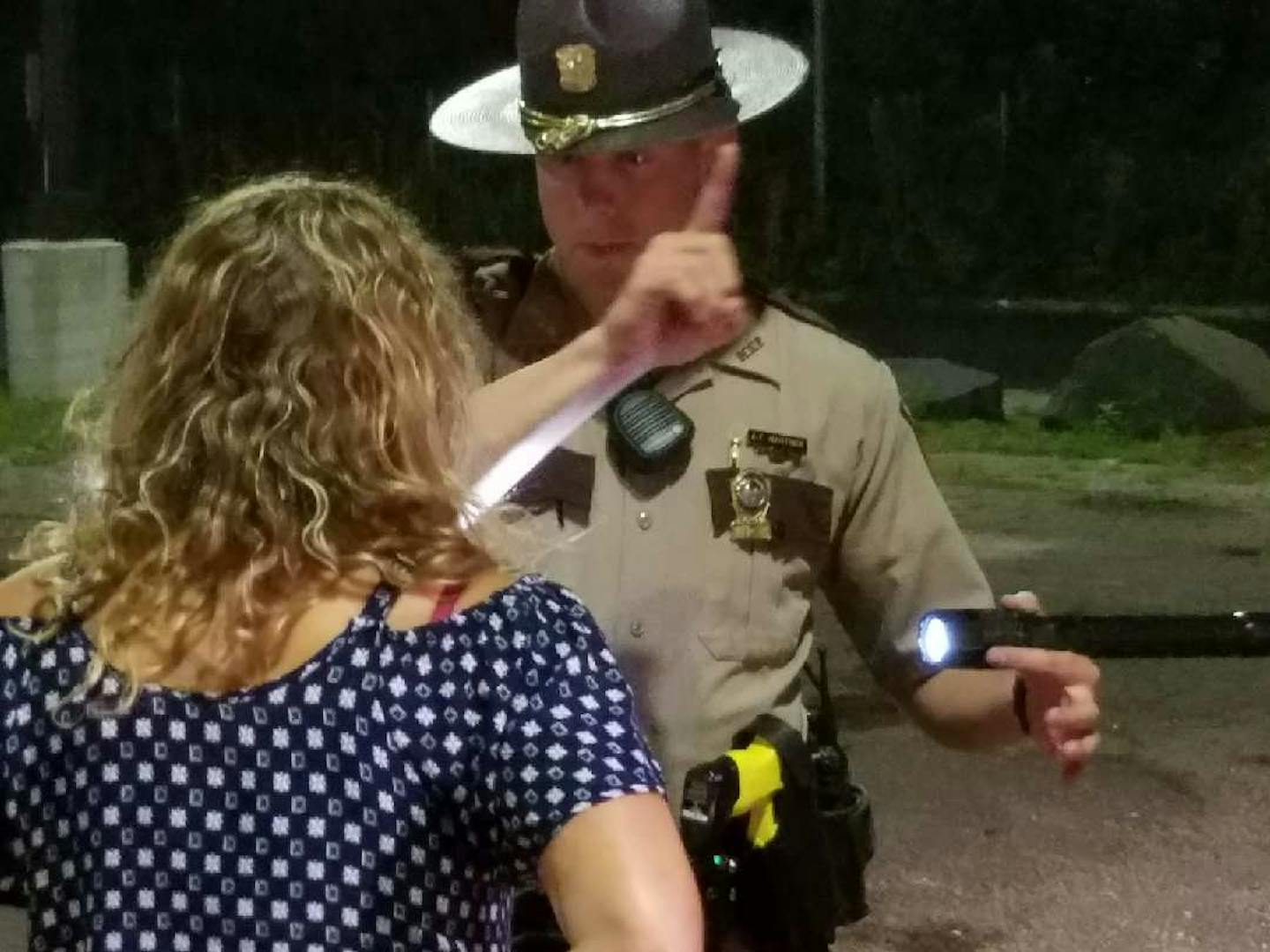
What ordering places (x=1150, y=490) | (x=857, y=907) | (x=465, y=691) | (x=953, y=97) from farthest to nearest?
(x=953, y=97) < (x=1150, y=490) < (x=857, y=907) < (x=465, y=691)

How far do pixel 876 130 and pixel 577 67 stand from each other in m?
18.7

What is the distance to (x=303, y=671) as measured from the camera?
1447mm

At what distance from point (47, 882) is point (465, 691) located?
1.23 feet

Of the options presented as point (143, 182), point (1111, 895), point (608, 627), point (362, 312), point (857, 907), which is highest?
point (362, 312)

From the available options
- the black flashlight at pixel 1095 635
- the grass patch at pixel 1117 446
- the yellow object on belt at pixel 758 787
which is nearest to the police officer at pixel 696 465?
the yellow object on belt at pixel 758 787

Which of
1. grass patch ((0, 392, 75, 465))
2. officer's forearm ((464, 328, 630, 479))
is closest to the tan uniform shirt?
officer's forearm ((464, 328, 630, 479))

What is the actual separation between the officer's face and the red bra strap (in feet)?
2.45

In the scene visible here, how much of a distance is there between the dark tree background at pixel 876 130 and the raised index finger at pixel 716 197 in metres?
15.4

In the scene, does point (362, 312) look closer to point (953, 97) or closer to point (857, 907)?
point (857, 907)

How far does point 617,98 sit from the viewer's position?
2.15m

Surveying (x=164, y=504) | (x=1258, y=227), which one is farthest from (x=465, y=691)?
(x=1258, y=227)

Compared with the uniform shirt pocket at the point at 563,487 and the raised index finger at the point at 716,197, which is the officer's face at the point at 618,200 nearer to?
the raised index finger at the point at 716,197

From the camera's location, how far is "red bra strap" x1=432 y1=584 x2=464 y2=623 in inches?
57.5

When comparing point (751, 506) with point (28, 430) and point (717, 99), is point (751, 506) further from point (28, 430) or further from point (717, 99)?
point (28, 430)
